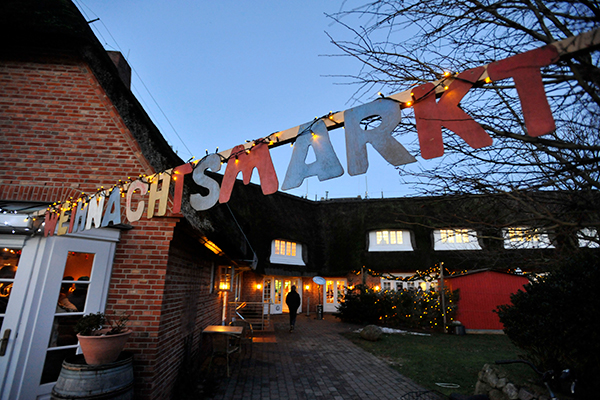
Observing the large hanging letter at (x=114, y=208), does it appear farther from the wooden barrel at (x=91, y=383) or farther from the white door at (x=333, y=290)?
the white door at (x=333, y=290)

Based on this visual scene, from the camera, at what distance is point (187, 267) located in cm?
543

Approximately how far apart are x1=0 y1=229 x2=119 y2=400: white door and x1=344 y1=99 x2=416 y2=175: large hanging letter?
3634 millimetres

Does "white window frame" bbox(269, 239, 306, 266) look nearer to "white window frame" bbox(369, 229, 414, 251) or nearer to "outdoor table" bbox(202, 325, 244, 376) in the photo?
"white window frame" bbox(369, 229, 414, 251)

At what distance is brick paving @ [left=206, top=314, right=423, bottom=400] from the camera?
501 cm

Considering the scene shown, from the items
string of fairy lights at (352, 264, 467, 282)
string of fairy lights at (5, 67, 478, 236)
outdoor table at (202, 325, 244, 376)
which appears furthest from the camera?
string of fairy lights at (352, 264, 467, 282)

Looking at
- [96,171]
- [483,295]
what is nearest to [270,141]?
[96,171]

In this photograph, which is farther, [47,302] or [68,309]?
[68,309]

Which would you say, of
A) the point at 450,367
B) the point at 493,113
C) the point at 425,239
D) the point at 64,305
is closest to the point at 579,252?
the point at 493,113

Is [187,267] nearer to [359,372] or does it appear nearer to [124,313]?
[124,313]

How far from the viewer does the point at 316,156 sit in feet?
8.00

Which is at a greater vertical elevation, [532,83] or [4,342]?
[532,83]

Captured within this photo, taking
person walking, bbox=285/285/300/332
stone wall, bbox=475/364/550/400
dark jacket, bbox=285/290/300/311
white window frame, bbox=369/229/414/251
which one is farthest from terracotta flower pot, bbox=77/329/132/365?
white window frame, bbox=369/229/414/251

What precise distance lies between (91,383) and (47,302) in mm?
1333

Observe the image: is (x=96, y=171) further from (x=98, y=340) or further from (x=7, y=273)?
(x=98, y=340)
